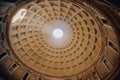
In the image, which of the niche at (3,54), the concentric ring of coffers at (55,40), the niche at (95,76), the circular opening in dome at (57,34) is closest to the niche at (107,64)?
the concentric ring of coffers at (55,40)

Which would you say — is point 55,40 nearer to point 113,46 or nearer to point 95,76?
point 95,76

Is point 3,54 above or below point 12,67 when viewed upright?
above

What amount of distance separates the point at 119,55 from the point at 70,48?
652 centimetres

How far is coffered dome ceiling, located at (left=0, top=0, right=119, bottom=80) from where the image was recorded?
17.8 meters

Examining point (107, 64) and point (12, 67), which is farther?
point (12, 67)

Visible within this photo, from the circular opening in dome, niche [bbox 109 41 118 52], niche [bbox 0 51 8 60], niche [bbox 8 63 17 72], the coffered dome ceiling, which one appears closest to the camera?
niche [bbox 109 41 118 52]

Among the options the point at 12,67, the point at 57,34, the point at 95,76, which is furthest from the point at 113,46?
the point at 12,67

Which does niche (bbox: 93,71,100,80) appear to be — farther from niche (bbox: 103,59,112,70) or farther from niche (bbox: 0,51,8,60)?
niche (bbox: 0,51,8,60)

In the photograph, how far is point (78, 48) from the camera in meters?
21.7

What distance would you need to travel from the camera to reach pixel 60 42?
2277cm

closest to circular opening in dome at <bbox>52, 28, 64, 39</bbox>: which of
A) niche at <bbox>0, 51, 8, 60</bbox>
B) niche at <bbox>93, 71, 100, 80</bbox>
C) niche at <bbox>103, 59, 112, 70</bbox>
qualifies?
niche at <bbox>93, 71, 100, 80</bbox>

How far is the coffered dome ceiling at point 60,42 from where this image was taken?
17812 mm

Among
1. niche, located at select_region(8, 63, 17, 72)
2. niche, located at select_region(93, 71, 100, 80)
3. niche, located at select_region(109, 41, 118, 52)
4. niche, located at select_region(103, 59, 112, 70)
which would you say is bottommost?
niche, located at select_region(93, 71, 100, 80)

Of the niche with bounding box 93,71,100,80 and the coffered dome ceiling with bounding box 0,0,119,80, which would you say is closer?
the coffered dome ceiling with bounding box 0,0,119,80
